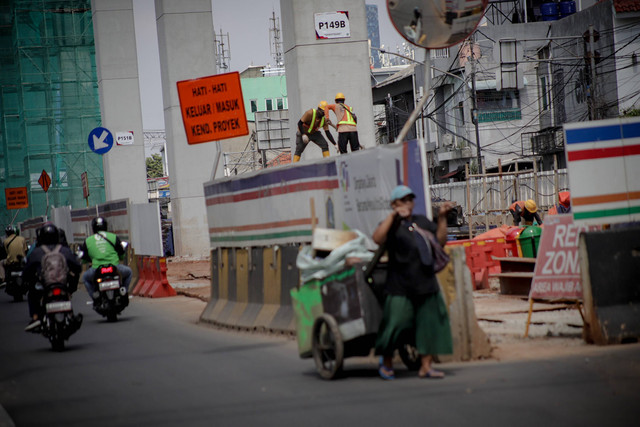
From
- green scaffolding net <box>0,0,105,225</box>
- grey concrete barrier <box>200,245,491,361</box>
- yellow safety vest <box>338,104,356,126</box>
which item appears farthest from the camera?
green scaffolding net <box>0,0,105,225</box>

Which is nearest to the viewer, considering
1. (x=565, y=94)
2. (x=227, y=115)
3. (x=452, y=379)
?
(x=452, y=379)

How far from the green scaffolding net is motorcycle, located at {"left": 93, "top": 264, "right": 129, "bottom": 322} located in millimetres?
37827

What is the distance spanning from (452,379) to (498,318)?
4644 millimetres

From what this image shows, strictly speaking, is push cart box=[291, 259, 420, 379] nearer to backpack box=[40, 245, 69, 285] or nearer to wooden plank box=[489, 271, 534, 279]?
backpack box=[40, 245, 69, 285]

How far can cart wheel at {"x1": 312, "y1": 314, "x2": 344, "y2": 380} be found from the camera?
8.59 m

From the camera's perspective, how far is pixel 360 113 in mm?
24156

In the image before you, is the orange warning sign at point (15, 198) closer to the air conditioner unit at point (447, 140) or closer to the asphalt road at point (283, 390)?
the air conditioner unit at point (447, 140)

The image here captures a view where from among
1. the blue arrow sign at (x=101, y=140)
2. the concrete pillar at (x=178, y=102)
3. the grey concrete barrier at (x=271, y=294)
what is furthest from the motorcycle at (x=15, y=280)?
the grey concrete barrier at (x=271, y=294)

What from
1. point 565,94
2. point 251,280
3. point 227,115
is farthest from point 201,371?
point 565,94

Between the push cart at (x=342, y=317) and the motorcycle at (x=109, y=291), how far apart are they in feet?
24.2

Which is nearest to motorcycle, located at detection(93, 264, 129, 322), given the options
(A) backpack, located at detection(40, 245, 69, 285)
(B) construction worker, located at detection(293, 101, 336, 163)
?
Answer: (A) backpack, located at detection(40, 245, 69, 285)

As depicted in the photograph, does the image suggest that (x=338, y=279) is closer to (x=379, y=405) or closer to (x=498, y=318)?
(x=379, y=405)

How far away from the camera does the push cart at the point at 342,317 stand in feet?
28.5

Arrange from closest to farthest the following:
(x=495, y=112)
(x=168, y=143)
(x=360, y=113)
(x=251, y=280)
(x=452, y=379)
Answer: (x=452, y=379), (x=251, y=280), (x=360, y=113), (x=168, y=143), (x=495, y=112)
